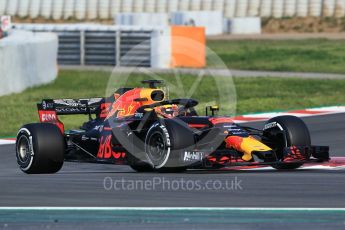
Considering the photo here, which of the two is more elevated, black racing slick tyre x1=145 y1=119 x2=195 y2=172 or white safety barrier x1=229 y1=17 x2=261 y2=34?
white safety barrier x1=229 y1=17 x2=261 y2=34

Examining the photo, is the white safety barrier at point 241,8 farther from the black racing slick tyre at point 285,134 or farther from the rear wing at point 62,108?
the black racing slick tyre at point 285,134

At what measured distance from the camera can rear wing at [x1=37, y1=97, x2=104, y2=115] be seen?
48.1 feet

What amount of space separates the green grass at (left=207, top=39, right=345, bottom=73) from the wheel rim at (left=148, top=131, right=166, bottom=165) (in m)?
24.8

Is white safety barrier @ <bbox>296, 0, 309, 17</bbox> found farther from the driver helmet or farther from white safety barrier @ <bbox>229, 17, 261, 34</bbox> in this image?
the driver helmet

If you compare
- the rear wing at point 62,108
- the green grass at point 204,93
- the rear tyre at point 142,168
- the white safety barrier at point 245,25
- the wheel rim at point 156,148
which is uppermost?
the white safety barrier at point 245,25

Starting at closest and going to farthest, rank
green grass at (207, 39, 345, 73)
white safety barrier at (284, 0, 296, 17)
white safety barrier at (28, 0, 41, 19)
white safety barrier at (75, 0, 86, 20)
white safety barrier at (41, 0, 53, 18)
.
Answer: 1. green grass at (207, 39, 345, 73)
2. white safety barrier at (284, 0, 296, 17)
3. white safety barrier at (75, 0, 86, 20)
4. white safety barrier at (28, 0, 41, 19)
5. white safety barrier at (41, 0, 53, 18)

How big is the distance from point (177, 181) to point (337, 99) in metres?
14.6

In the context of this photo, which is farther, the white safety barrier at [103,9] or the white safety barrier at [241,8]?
the white safety barrier at [103,9]

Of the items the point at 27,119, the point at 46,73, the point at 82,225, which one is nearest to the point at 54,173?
the point at 82,225

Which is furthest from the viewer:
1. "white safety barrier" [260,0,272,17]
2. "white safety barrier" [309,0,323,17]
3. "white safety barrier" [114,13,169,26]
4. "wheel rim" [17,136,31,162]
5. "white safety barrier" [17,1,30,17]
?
"white safety barrier" [17,1,30,17]

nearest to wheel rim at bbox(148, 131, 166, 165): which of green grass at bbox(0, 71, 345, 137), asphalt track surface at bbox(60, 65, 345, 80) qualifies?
green grass at bbox(0, 71, 345, 137)

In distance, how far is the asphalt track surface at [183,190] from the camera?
1016 cm

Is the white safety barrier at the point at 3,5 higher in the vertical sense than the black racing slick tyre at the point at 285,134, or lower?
higher

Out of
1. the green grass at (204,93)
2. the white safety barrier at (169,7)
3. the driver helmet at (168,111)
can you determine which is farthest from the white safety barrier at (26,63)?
the white safety barrier at (169,7)
